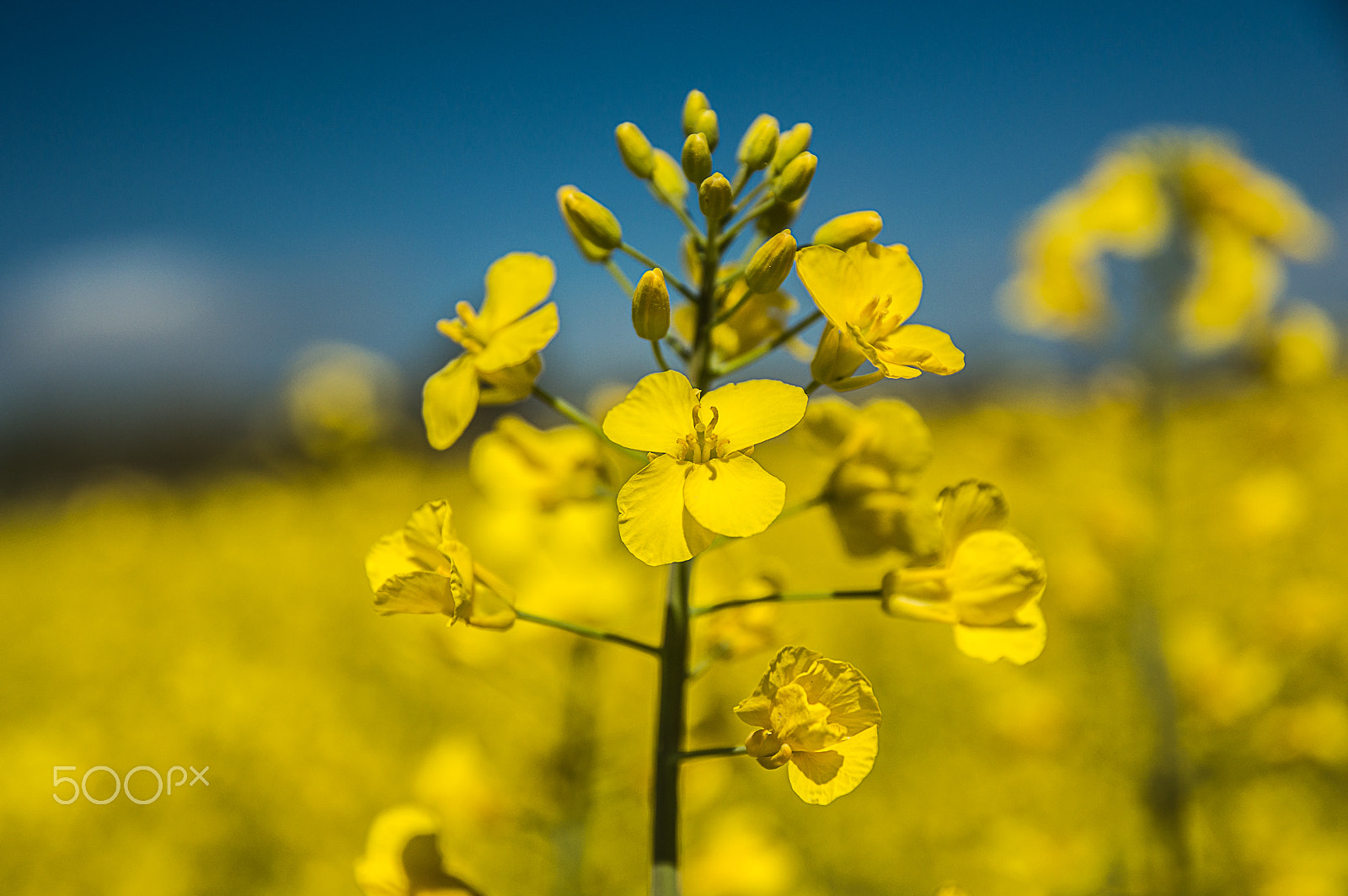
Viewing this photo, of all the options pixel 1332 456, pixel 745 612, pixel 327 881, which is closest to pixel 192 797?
pixel 327 881

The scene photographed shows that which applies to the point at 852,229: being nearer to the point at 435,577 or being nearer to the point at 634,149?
the point at 634,149

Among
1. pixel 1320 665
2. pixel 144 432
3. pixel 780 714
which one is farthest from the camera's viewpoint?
pixel 144 432

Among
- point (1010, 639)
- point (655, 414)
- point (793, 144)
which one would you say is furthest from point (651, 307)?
point (1010, 639)

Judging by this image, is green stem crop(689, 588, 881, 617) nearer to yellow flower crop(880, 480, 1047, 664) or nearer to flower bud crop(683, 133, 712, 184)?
yellow flower crop(880, 480, 1047, 664)

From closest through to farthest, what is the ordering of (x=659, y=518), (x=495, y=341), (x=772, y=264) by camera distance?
(x=659, y=518)
(x=772, y=264)
(x=495, y=341)

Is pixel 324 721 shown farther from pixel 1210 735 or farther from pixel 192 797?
pixel 1210 735

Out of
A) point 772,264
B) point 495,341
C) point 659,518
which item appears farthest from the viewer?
point 495,341
